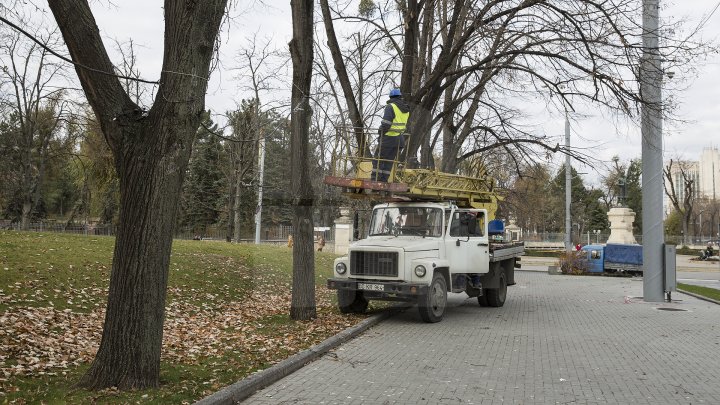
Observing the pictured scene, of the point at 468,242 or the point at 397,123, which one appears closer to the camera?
the point at 397,123

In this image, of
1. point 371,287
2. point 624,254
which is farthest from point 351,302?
point 624,254

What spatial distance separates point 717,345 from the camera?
1000 centimetres

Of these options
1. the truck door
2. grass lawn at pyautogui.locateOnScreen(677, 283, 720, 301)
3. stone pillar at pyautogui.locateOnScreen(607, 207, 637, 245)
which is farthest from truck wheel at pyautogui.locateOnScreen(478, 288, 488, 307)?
stone pillar at pyautogui.locateOnScreen(607, 207, 637, 245)

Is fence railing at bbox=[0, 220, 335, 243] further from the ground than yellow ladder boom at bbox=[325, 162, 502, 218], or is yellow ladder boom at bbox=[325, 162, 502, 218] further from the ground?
yellow ladder boom at bbox=[325, 162, 502, 218]

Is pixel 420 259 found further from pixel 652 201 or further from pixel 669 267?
pixel 669 267

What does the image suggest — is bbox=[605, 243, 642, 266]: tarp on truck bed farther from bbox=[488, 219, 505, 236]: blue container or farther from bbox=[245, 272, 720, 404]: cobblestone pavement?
bbox=[488, 219, 505, 236]: blue container

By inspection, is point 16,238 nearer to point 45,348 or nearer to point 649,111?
point 45,348

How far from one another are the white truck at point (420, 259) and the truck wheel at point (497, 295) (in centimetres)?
22

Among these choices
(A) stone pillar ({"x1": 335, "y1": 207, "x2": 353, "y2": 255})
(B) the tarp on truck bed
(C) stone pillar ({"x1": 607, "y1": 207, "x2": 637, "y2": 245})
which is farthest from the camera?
(C) stone pillar ({"x1": 607, "y1": 207, "x2": 637, "y2": 245})

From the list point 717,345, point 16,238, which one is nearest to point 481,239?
point 717,345

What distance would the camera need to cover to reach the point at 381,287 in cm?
1178

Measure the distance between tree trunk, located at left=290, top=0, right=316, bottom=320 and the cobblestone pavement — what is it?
1489 mm

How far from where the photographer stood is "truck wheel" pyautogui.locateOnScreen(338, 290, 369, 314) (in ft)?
41.1

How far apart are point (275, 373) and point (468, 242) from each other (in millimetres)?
7313
